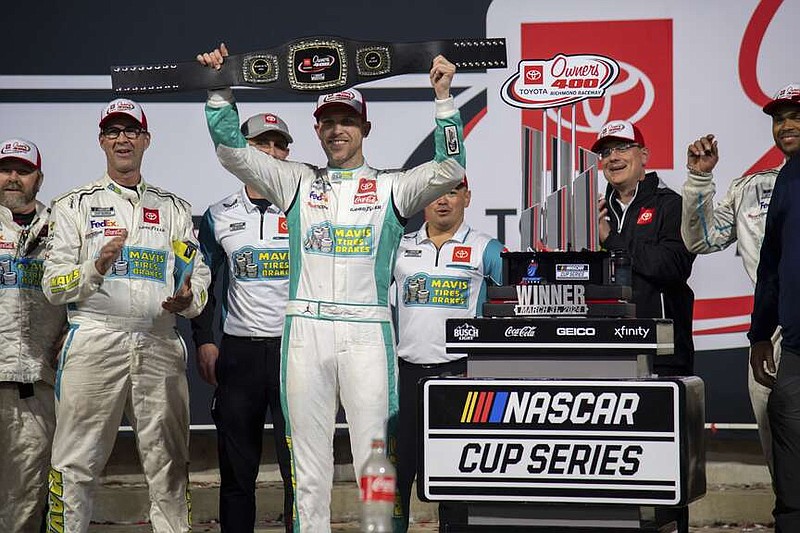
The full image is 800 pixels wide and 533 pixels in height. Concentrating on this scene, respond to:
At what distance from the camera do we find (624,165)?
4699 mm

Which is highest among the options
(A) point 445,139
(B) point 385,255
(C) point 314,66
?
(C) point 314,66

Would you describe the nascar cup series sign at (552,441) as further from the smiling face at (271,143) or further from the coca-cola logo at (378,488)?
the smiling face at (271,143)

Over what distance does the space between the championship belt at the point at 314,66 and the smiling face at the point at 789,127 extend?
3.85 feet

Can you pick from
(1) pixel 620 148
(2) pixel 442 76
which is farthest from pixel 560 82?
(1) pixel 620 148

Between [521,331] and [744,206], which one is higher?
[744,206]

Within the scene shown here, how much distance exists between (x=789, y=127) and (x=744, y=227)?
0.42m

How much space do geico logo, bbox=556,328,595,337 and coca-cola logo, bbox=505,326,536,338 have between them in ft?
0.24

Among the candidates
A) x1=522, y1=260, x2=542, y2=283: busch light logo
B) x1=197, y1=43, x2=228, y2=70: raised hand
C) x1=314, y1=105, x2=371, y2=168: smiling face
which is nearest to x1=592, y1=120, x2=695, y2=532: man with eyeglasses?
x1=522, y1=260, x2=542, y2=283: busch light logo

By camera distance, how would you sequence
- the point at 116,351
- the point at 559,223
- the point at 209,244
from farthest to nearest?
1. the point at 209,244
2. the point at 116,351
3. the point at 559,223

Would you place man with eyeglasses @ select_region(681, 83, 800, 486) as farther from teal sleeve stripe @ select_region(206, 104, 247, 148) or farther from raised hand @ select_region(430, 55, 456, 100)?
teal sleeve stripe @ select_region(206, 104, 247, 148)

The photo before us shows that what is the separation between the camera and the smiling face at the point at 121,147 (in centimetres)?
464

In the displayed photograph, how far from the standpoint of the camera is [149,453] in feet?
14.7

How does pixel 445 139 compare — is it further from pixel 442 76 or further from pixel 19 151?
pixel 19 151

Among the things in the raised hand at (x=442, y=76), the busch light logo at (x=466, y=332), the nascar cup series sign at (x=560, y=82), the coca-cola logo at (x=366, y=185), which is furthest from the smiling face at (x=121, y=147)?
the busch light logo at (x=466, y=332)
